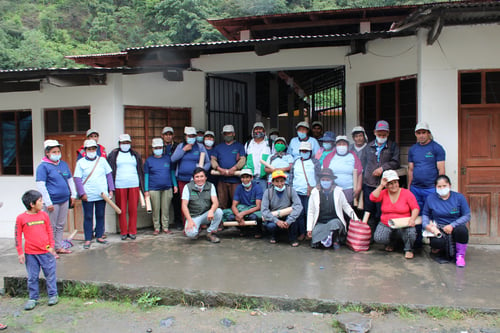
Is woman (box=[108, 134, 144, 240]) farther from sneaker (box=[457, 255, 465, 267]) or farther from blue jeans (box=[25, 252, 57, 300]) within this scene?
sneaker (box=[457, 255, 465, 267])

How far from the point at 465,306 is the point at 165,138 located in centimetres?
531

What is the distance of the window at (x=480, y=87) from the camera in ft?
19.5


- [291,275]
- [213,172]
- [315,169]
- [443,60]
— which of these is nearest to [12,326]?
[291,275]

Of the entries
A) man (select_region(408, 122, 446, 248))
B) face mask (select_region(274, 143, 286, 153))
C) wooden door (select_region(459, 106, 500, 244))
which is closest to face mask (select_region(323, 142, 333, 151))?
face mask (select_region(274, 143, 286, 153))

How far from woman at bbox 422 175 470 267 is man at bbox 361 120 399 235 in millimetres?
845

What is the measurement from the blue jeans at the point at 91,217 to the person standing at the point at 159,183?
2.56 ft

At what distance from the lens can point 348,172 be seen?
19.5 ft

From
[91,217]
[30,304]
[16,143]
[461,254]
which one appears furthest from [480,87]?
[16,143]

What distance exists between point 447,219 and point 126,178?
192 inches

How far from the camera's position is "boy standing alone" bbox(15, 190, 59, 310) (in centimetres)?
441

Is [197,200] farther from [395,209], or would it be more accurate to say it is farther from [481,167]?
[481,167]

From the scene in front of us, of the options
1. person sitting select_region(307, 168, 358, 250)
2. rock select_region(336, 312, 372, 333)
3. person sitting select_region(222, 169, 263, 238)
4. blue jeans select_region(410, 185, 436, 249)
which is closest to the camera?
rock select_region(336, 312, 372, 333)

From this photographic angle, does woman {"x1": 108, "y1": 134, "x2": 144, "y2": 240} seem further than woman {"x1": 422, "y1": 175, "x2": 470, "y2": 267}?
Yes

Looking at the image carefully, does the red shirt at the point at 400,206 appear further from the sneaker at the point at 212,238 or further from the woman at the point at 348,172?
the sneaker at the point at 212,238
